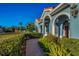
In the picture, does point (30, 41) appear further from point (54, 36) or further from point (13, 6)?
point (13, 6)

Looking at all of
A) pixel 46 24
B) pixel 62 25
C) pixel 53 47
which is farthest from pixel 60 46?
pixel 46 24

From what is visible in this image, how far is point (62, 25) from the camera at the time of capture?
362 cm

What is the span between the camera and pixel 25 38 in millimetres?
3688

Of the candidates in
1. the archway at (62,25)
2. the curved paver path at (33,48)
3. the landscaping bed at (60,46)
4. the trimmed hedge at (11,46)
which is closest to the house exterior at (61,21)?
the archway at (62,25)

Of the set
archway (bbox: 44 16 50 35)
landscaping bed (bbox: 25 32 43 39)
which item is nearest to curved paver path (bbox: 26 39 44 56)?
landscaping bed (bbox: 25 32 43 39)

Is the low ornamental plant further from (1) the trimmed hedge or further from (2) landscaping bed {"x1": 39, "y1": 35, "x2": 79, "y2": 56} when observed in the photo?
(1) the trimmed hedge

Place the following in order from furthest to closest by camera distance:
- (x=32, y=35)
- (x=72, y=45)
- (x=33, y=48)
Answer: (x=32, y=35), (x=33, y=48), (x=72, y=45)

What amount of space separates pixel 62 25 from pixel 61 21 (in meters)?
0.06

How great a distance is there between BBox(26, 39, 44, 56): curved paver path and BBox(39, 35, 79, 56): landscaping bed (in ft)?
0.26

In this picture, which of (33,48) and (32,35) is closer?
(33,48)

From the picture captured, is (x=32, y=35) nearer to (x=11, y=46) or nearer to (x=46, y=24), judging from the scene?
(x=46, y=24)

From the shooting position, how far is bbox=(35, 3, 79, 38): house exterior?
345 centimetres

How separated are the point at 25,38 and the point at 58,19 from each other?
0.61m

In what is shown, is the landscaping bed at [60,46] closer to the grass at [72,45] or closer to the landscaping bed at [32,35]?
the grass at [72,45]
